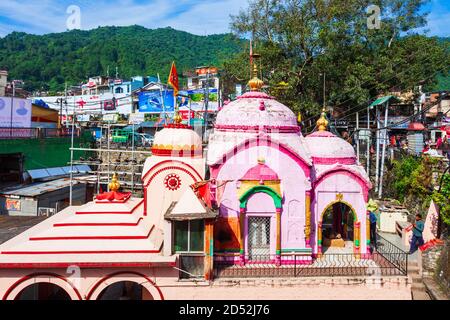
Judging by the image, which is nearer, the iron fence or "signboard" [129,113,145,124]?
the iron fence

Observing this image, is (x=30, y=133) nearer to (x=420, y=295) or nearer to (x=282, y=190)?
(x=282, y=190)

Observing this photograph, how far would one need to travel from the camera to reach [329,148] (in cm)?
1390

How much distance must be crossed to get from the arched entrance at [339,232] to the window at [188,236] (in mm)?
4168

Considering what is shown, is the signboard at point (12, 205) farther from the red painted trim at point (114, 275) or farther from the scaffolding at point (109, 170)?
the red painted trim at point (114, 275)

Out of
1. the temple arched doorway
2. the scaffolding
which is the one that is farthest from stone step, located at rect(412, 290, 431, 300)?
the scaffolding

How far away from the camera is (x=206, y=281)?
1144 centimetres

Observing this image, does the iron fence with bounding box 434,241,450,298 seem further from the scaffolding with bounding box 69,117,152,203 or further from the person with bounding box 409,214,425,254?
the scaffolding with bounding box 69,117,152,203

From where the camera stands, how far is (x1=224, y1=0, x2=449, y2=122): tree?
2772 centimetres

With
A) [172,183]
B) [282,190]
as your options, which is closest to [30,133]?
[172,183]

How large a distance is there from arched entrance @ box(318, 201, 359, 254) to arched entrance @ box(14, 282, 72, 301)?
29.2 ft

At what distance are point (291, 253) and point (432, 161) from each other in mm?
12104

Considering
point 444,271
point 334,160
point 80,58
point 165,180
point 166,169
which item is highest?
point 80,58

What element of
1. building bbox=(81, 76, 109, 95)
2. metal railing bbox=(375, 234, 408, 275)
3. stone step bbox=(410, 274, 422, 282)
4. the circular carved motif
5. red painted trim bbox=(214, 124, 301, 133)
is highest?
building bbox=(81, 76, 109, 95)

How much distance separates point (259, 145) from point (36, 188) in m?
17.0
